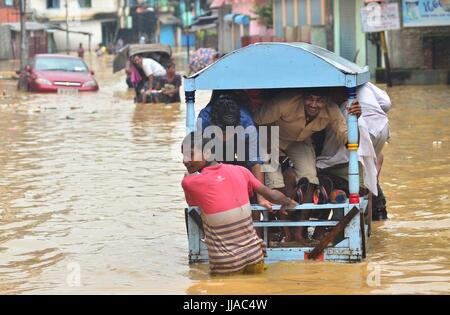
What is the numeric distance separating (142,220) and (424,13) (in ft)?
62.9

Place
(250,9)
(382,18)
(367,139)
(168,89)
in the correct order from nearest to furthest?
(367,139) → (168,89) → (382,18) → (250,9)

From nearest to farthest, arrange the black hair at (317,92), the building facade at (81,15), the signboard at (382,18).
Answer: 1. the black hair at (317,92)
2. the signboard at (382,18)
3. the building facade at (81,15)

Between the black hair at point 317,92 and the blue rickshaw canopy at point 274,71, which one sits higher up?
the blue rickshaw canopy at point 274,71

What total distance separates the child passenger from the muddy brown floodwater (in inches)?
5.6

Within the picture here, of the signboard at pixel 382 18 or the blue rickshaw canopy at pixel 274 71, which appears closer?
the blue rickshaw canopy at pixel 274 71

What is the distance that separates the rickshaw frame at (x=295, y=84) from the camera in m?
8.24

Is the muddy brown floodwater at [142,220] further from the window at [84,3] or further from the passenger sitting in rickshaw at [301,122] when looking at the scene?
the window at [84,3]

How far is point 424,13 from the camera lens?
28391 mm

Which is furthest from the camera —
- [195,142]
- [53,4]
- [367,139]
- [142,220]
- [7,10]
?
[53,4]

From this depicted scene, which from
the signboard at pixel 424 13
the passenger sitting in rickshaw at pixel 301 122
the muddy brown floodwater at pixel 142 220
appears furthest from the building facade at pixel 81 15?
the passenger sitting in rickshaw at pixel 301 122

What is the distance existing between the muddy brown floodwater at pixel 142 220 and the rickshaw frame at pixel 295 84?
5.8 inches

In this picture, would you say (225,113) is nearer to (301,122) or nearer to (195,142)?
(195,142)

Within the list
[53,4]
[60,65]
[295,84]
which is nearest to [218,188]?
[295,84]

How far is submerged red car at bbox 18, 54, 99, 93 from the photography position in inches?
1218
